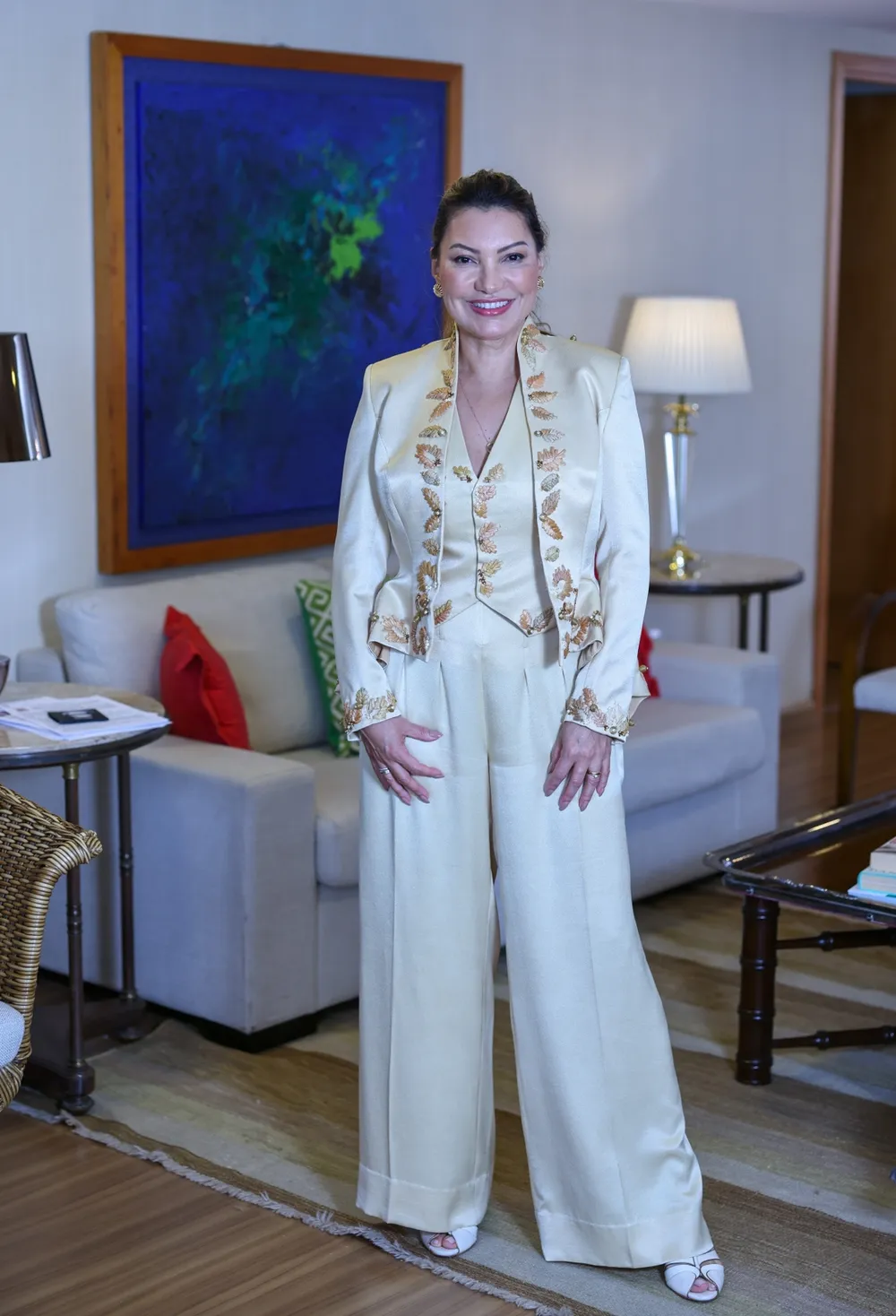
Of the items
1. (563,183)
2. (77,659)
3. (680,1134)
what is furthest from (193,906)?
(563,183)

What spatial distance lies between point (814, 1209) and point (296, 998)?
1088 mm

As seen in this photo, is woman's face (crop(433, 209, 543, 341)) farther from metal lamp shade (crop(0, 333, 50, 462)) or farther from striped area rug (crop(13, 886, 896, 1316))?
striped area rug (crop(13, 886, 896, 1316))

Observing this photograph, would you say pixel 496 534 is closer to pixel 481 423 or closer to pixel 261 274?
pixel 481 423

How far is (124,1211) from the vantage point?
8.93 feet

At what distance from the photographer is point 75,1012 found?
3.08 metres

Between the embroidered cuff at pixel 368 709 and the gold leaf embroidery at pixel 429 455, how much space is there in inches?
12.4

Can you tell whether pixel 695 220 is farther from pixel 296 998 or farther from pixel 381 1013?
pixel 381 1013

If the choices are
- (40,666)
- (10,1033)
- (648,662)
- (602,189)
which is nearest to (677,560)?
(648,662)

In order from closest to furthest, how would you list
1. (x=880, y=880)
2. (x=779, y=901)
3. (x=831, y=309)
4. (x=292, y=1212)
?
(x=292, y=1212), (x=880, y=880), (x=779, y=901), (x=831, y=309)

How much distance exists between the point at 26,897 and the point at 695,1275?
1.07 m

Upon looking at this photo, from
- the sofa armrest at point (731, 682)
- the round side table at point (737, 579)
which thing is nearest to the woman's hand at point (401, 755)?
the sofa armrest at point (731, 682)

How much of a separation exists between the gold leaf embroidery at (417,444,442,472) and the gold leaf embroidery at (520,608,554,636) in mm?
233

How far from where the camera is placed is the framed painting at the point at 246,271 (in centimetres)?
388

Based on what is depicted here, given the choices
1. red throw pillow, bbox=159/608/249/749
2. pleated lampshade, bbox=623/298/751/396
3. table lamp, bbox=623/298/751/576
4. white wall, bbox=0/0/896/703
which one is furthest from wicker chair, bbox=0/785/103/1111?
pleated lampshade, bbox=623/298/751/396
